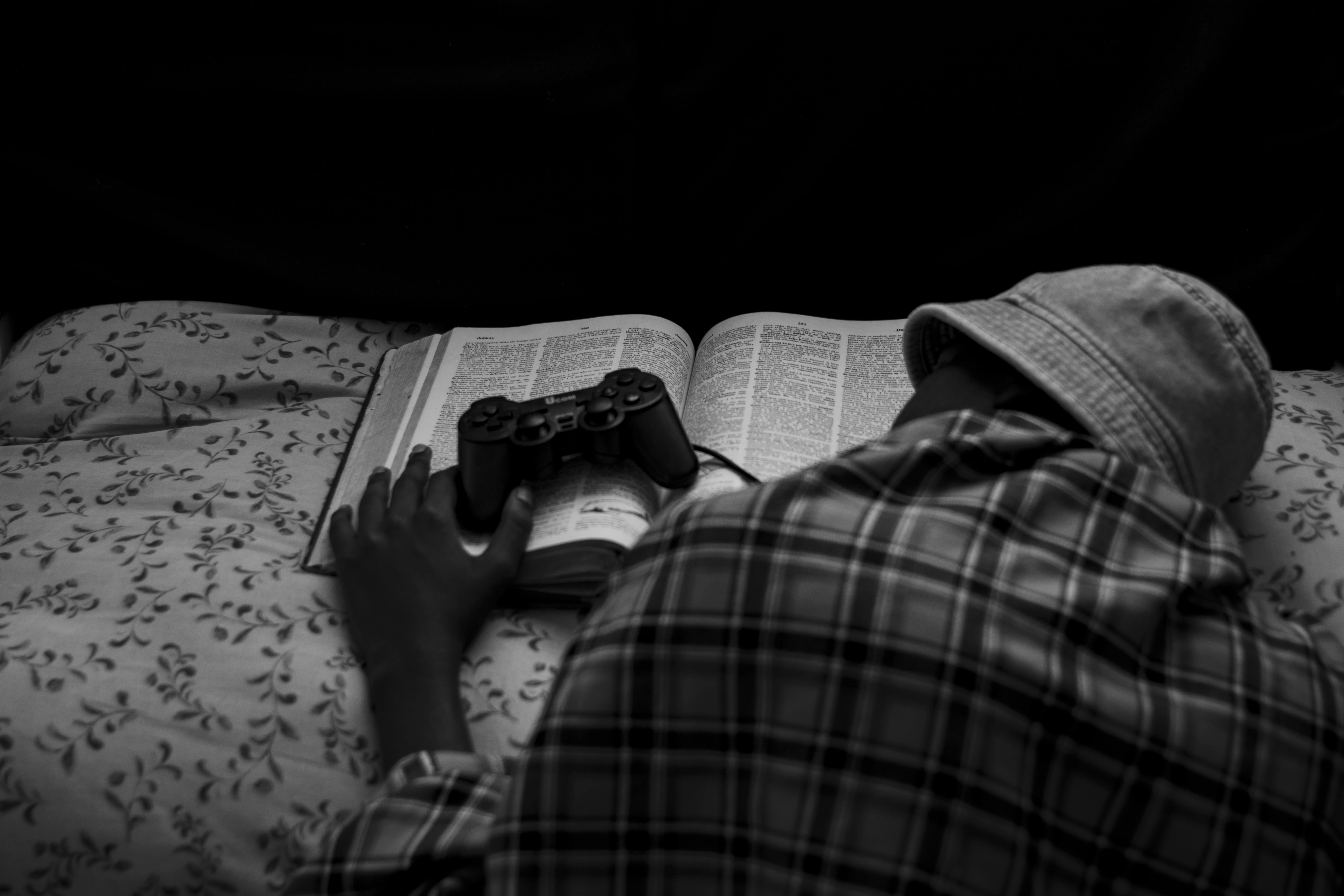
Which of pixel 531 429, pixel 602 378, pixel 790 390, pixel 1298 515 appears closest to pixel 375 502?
pixel 531 429

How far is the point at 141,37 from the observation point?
1.12 metres

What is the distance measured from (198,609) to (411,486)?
18 centimetres

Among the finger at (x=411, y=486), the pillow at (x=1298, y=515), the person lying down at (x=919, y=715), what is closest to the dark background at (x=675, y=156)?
the pillow at (x=1298, y=515)

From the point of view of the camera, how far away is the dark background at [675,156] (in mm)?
1076

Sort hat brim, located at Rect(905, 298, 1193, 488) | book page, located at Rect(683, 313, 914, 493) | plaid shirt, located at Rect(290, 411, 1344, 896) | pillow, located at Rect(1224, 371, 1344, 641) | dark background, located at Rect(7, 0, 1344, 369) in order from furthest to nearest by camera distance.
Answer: dark background, located at Rect(7, 0, 1344, 369) → book page, located at Rect(683, 313, 914, 493) → pillow, located at Rect(1224, 371, 1344, 641) → hat brim, located at Rect(905, 298, 1193, 488) → plaid shirt, located at Rect(290, 411, 1344, 896)

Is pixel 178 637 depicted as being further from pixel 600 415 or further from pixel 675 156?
pixel 675 156

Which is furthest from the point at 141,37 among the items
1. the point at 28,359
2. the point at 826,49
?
the point at 826,49

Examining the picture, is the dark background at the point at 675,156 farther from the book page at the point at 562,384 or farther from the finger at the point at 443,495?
the finger at the point at 443,495

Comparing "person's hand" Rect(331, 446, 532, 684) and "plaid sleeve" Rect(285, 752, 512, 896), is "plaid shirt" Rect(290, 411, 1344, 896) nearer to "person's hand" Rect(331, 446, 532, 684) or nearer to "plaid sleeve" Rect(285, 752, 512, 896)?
"plaid sleeve" Rect(285, 752, 512, 896)

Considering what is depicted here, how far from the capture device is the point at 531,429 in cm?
88

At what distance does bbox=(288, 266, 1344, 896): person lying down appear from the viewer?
623 millimetres

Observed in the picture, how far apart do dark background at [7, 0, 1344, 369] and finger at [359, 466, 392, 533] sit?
0.32 meters

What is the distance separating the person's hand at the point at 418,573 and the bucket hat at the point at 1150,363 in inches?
14.8

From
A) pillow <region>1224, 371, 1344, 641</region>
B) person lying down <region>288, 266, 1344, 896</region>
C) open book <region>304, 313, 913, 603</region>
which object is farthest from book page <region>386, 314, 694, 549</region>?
pillow <region>1224, 371, 1344, 641</region>
